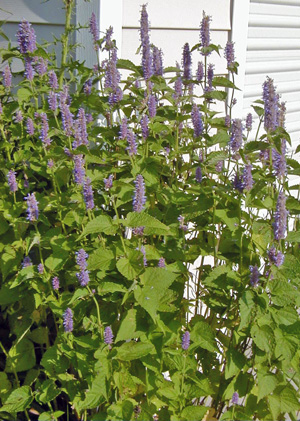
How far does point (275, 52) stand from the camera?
16.0 ft

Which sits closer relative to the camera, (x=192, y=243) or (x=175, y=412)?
(x=175, y=412)

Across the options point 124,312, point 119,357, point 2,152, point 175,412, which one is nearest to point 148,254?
point 124,312

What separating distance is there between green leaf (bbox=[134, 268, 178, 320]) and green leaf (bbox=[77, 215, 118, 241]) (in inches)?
8.1

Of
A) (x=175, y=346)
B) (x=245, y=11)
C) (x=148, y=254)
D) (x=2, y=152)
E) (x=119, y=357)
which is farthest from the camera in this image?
(x=245, y=11)

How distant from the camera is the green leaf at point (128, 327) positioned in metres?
2.13

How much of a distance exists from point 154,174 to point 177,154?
0.23 meters

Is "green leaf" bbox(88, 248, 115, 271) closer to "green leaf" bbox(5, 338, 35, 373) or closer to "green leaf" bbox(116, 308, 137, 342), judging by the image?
"green leaf" bbox(116, 308, 137, 342)

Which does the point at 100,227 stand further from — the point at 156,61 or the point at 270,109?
the point at 156,61

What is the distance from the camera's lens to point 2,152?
9.85ft

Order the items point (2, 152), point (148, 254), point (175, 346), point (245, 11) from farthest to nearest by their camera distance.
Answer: point (245, 11) < point (2, 152) < point (175, 346) < point (148, 254)

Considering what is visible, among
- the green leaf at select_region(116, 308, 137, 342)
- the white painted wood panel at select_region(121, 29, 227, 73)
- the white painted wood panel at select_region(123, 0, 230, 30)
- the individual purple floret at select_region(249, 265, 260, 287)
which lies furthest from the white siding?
the green leaf at select_region(116, 308, 137, 342)

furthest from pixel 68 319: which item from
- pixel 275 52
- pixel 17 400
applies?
pixel 275 52

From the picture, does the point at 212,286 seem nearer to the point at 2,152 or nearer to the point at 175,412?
the point at 175,412

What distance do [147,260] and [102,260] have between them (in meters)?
0.33
